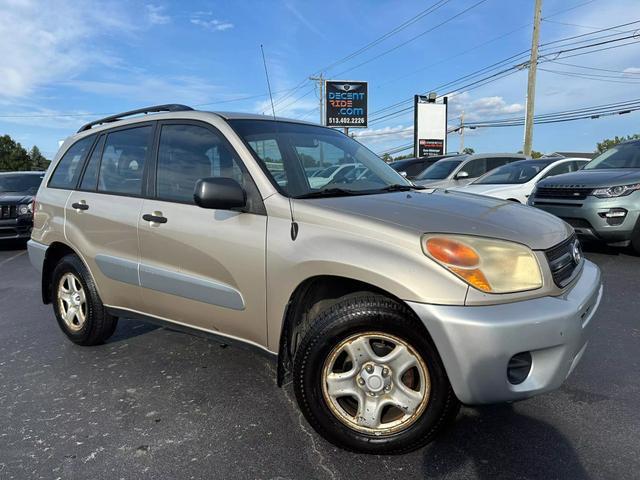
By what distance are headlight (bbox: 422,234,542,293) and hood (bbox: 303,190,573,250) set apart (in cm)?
6

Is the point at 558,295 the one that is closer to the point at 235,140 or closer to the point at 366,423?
the point at 366,423

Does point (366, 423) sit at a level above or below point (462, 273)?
below

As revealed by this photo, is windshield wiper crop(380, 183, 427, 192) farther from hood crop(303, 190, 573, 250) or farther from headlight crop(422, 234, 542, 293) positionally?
headlight crop(422, 234, 542, 293)

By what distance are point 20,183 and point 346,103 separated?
66.3 ft

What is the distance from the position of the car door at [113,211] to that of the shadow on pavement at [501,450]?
2.24 m

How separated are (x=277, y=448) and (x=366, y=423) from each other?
492 mm

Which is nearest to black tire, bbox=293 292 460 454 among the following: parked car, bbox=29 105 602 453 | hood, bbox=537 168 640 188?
parked car, bbox=29 105 602 453

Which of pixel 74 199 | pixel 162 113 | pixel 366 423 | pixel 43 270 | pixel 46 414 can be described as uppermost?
pixel 162 113

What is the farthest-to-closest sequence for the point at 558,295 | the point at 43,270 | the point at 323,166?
the point at 43,270
the point at 323,166
the point at 558,295

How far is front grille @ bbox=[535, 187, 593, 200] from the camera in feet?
22.2

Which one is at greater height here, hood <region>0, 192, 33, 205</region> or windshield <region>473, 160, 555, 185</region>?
windshield <region>473, 160, 555, 185</region>

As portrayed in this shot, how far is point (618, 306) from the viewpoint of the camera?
15.4ft

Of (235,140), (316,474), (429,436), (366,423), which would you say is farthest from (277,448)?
(235,140)

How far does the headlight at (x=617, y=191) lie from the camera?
6.50 m
